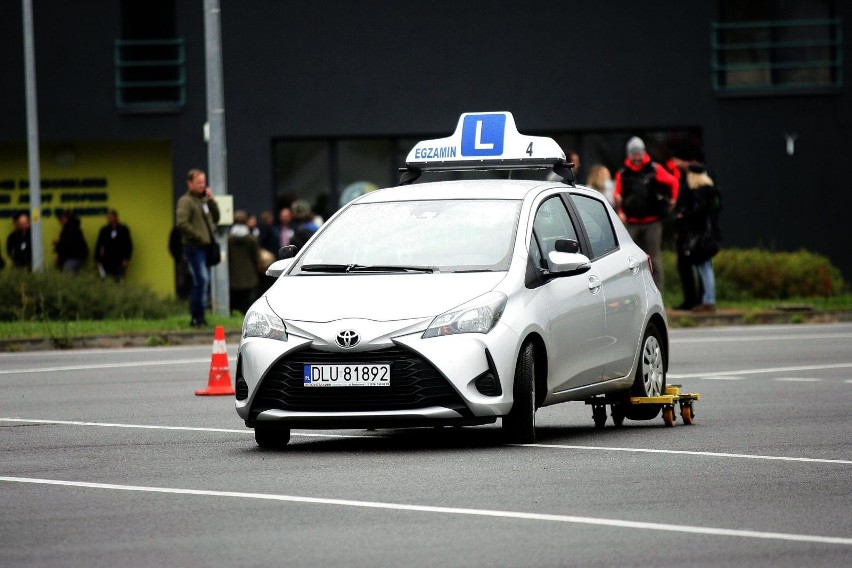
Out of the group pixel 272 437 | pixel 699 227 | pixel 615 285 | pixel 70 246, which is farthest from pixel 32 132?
pixel 272 437

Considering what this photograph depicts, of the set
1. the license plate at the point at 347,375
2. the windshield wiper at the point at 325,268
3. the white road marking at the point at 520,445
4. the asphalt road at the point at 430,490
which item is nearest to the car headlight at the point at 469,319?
the license plate at the point at 347,375

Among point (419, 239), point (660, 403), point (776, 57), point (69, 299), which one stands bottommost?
point (660, 403)

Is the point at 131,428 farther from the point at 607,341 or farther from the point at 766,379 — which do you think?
the point at 766,379

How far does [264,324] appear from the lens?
35.0 ft

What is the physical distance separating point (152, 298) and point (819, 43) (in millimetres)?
14433

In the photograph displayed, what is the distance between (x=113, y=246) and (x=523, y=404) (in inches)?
959

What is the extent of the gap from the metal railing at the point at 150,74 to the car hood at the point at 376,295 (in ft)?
75.4

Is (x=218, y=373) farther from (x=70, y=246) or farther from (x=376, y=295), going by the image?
(x=70, y=246)

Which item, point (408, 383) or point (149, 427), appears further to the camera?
point (149, 427)

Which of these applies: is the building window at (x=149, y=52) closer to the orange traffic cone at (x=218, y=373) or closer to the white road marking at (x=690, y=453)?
the orange traffic cone at (x=218, y=373)

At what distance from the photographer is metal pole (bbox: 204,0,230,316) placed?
991 inches

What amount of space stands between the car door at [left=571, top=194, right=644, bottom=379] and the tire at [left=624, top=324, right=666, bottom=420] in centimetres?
26

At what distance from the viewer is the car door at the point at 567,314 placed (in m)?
11.1

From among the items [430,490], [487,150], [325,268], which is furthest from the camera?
[487,150]
